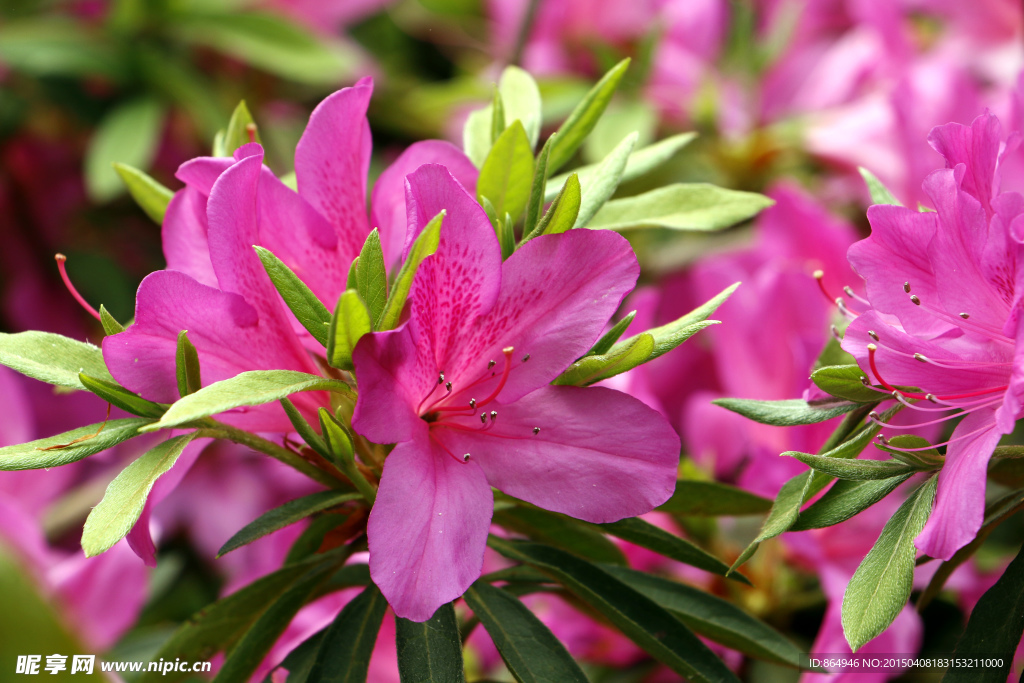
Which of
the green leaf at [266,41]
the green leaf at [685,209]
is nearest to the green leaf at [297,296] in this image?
the green leaf at [685,209]

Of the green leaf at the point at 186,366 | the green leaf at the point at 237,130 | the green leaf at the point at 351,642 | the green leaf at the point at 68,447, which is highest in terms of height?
the green leaf at the point at 237,130

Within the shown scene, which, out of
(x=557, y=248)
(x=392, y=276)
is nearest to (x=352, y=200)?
(x=392, y=276)

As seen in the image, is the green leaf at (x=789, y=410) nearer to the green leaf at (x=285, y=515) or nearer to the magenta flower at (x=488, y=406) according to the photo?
the magenta flower at (x=488, y=406)

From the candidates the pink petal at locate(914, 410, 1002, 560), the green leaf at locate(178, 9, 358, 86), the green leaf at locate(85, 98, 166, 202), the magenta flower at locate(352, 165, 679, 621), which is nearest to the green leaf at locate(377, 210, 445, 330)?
the magenta flower at locate(352, 165, 679, 621)

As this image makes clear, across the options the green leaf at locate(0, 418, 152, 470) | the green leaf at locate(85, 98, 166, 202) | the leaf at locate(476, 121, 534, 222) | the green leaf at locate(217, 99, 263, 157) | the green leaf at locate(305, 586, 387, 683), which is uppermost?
the leaf at locate(476, 121, 534, 222)

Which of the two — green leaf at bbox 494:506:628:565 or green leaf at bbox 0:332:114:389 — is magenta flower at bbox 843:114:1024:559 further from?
green leaf at bbox 0:332:114:389

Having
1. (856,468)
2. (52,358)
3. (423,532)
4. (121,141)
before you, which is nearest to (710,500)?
(856,468)
